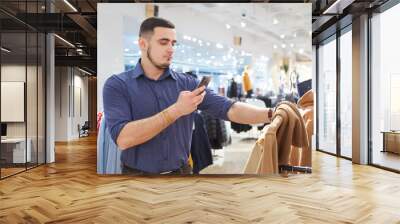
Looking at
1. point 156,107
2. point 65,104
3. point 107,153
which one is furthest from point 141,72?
point 65,104

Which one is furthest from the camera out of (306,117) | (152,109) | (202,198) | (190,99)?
(306,117)

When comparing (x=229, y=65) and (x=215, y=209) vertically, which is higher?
(x=229, y=65)

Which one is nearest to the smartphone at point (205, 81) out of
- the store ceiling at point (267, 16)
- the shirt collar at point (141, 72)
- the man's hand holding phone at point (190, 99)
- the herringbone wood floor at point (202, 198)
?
the man's hand holding phone at point (190, 99)

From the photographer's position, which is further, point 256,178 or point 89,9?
point 89,9

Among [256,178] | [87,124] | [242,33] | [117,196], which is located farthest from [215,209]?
[87,124]

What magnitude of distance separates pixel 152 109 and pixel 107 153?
41.7 inches

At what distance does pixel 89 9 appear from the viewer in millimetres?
8133

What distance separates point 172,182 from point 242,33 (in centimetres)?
254

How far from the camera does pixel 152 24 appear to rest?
6121 millimetres

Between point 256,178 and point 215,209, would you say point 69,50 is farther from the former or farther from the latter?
point 215,209

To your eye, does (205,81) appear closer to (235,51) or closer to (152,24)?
(235,51)

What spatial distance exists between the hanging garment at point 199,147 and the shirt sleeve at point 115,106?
103 centimetres

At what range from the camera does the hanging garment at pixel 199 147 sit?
6109 mm

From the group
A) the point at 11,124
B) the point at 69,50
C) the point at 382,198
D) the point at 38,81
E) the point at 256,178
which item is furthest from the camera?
the point at 69,50
